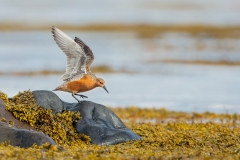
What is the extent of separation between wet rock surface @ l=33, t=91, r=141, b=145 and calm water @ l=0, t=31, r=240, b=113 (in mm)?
4255

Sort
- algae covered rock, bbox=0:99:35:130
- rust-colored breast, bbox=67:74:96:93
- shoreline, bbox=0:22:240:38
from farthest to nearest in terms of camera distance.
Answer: shoreline, bbox=0:22:240:38
rust-colored breast, bbox=67:74:96:93
algae covered rock, bbox=0:99:35:130

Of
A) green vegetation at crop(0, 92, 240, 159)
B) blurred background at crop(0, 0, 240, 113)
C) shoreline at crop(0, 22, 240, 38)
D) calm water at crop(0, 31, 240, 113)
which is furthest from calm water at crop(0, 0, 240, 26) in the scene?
green vegetation at crop(0, 92, 240, 159)

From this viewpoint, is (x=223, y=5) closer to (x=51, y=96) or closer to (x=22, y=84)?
(x=22, y=84)

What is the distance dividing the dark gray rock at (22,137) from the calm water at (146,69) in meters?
5.49

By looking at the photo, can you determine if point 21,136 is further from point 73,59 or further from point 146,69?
point 146,69

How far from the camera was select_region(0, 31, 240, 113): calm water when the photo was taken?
557 inches

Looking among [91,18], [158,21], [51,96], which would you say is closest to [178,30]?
[158,21]

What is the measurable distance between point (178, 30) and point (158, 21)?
4170 mm

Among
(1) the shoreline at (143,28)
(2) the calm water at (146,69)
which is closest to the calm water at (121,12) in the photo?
(1) the shoreline at (143,28)

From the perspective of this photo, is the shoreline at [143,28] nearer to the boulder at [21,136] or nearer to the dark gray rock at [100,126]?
the dark gray rock at [100,126]

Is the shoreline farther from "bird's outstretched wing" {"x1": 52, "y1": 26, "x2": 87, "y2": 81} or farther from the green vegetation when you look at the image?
"bird's outstretched wing" {"x1": 52, "y1": 26, "x2": 87, "y2": 81}

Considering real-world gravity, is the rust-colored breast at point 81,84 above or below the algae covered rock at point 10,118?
above

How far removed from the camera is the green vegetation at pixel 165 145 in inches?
287

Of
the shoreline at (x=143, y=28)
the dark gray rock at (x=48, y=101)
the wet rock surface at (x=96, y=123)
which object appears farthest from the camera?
the shoreline at (x=143, y=28)
